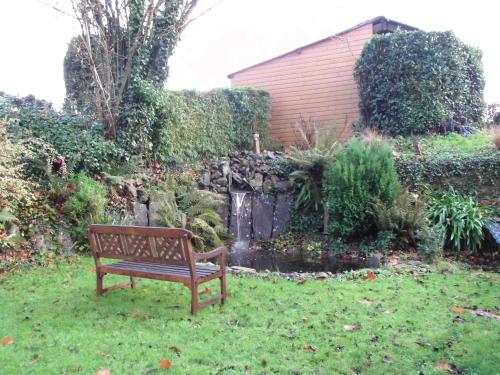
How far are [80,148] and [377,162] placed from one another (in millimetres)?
5490

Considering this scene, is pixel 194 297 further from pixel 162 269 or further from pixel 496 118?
pixel 496 118

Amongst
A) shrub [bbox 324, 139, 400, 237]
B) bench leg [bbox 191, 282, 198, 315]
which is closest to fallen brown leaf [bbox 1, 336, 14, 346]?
bench leg [bbox 191, 282, 198, 315]

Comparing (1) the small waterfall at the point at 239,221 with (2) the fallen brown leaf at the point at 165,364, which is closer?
(2) the fallen brown leaf at the point at 165,364

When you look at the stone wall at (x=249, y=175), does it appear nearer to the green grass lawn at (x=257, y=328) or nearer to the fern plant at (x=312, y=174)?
the fern plant at (x=312, y=174)

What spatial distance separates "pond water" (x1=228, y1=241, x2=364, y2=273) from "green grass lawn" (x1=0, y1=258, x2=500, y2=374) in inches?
61.5

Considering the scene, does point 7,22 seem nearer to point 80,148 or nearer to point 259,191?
point 80,148

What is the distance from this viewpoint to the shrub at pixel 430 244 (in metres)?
6.43

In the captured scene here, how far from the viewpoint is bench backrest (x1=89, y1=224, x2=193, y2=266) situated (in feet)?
13.7

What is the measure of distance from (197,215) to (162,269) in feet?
14.2

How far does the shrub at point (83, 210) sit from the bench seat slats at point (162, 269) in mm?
2627

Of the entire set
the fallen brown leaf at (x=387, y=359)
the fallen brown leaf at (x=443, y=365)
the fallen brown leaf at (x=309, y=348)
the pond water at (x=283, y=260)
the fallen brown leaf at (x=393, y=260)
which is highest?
the fallen brown leaf at (x=443, y=365)

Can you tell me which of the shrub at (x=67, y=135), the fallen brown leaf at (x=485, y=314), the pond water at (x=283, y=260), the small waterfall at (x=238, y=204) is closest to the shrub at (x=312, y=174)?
the small waterfall at (x=238, y=204)

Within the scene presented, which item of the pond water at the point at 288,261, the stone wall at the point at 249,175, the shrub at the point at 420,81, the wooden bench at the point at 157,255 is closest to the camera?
the wooden bench at the point at 157,255

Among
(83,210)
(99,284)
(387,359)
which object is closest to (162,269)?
(99,284)
